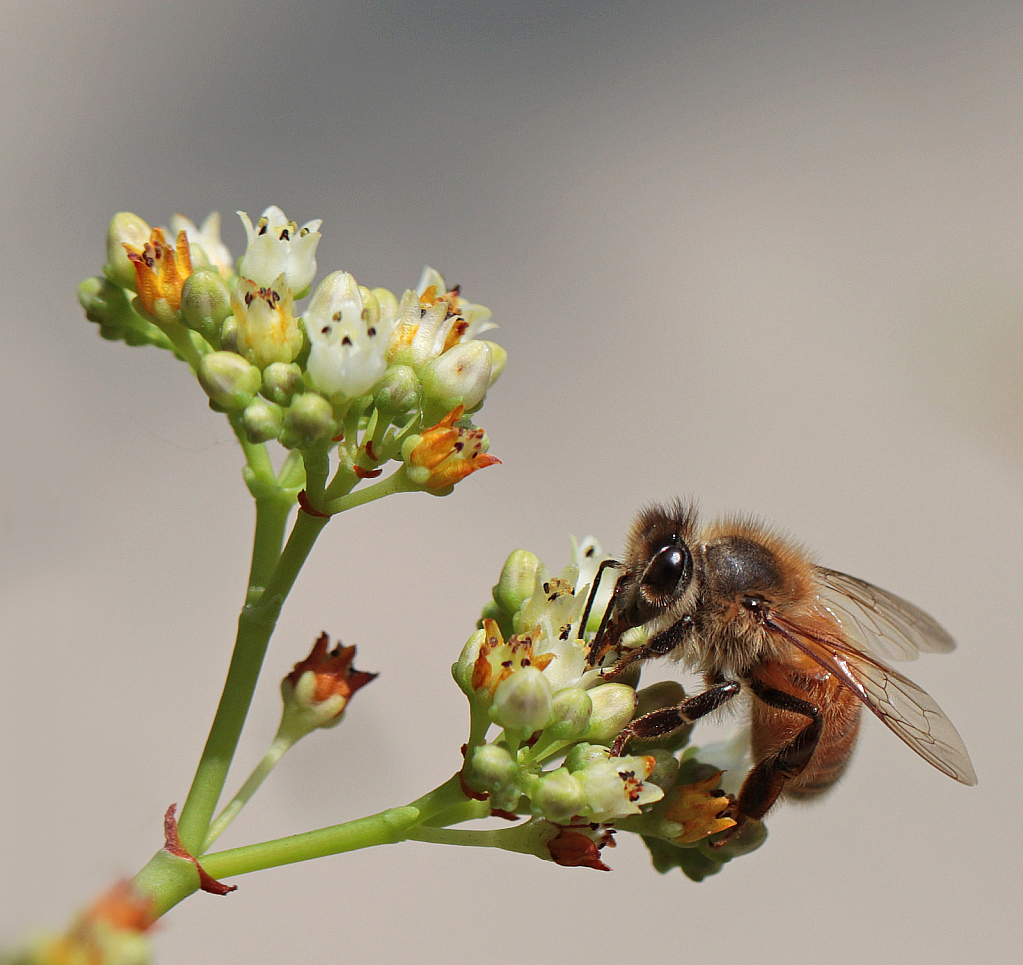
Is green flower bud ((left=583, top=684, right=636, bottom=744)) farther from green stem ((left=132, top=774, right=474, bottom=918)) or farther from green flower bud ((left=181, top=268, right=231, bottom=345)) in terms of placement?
green flower bud ((left=181, top=268, right=231, bottom=345))

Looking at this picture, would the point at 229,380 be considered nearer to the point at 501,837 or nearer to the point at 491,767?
the point at 491,767

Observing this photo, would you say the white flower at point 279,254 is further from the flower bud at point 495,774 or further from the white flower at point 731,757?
the white flower at point 731,757

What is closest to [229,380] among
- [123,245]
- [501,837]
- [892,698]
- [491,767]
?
[123,245]

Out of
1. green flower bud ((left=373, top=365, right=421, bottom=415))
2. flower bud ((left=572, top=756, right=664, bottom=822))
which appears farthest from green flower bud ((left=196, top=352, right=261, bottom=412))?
flower bud ((left=572, top=756, right=664, bottom=822))

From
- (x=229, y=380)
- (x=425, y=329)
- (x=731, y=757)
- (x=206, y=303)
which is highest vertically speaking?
(x=425, y=329)

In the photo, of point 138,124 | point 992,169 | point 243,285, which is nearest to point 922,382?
point 992,169

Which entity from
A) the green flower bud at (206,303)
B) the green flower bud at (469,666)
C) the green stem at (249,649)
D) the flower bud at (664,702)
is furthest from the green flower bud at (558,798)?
the green flower bud at (206,303)
